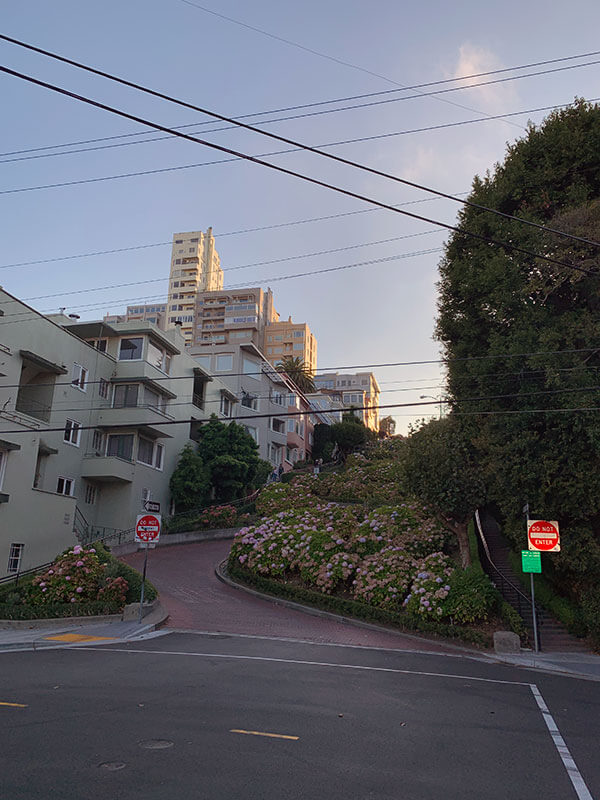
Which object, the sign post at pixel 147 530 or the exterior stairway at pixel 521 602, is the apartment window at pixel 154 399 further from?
the exterior stairway at pixel 521 602

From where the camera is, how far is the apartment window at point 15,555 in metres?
24.0

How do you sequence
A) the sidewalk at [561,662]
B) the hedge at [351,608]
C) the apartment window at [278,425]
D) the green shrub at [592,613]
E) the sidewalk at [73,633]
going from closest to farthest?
the sidewalk at [561,662]
the sidewalk at [73,633]
the green shrub at [592,613]
the hedge at [351,608]
the apartment window at [278,425]

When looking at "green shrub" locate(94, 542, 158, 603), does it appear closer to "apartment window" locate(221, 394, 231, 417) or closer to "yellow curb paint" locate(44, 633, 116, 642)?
"yellow curb paint" locate(44, 633, 116, 642)

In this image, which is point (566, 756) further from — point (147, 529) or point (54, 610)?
point (54, 610)

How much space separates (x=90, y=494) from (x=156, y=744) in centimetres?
3047

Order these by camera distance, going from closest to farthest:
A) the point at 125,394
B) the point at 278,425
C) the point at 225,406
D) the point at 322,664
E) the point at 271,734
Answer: the point at 271,734 → the point at 322,664 → the point at 125,394 → the point at 225,406 → the point at 278,425

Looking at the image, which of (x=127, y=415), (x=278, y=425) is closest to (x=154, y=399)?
(x=127, y=415)

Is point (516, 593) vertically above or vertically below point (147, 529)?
below

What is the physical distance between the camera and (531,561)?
17.4 meters

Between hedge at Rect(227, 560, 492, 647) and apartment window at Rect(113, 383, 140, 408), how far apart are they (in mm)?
13249

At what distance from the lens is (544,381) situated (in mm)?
18109

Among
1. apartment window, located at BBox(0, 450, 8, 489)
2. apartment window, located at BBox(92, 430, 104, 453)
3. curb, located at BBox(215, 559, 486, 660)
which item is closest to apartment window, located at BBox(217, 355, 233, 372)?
apartment window, located at BBox(92, 430, 104, 453)

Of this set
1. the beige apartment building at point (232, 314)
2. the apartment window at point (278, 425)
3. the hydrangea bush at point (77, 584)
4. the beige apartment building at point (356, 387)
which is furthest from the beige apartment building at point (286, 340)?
the hydrangea bush at point (77, 584)

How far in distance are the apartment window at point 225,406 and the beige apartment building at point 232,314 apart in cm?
5758
